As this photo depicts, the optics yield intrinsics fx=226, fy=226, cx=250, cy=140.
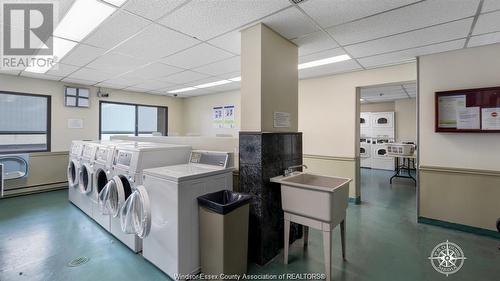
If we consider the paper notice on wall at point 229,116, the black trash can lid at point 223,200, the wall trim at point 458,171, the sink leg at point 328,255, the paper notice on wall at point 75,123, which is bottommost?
the sink leg at point 328,255

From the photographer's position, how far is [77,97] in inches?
208

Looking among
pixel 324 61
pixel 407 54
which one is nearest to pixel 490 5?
pixel 407 54

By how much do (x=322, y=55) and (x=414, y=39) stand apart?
1.10 m

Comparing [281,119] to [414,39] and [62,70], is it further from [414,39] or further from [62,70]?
[62,70]

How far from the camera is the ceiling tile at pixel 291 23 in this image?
7.22ft

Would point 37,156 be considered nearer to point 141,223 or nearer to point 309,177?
point 141,223

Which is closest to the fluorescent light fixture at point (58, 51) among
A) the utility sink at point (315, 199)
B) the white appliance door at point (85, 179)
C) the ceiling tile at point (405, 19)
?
the white appliance door at point (85, 179)

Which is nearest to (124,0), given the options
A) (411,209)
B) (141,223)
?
(141,223)

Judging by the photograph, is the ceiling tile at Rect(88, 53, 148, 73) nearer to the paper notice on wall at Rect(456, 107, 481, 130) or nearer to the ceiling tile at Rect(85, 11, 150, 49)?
the ceiling tile at Rect(85, 11, 150, 49)

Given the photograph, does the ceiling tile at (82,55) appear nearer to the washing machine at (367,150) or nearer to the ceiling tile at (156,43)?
the ceiling tile at (156,43)

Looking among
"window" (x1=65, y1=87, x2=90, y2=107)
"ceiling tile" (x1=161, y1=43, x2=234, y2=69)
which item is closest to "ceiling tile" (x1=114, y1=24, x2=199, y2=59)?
"ceiling tile" (x1=161, y1=43, x2=234, y2=69)

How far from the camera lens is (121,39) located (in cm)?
279

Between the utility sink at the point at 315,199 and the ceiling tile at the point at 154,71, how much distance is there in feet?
9.54

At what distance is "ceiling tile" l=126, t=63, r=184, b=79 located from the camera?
3943 mm
